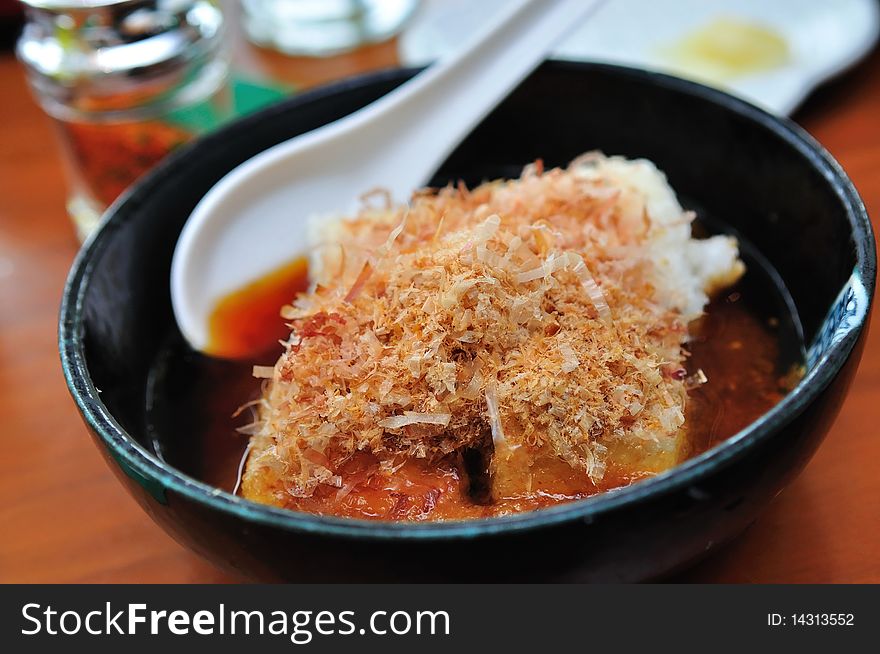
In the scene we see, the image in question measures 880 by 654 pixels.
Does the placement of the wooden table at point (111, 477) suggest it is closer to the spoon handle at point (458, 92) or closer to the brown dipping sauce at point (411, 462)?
the brown dipping sauce at point (411, 462)

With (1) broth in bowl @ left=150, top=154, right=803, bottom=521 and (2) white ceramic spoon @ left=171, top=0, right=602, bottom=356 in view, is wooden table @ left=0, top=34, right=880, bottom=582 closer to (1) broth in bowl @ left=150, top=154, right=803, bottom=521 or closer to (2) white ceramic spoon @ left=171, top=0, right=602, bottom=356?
(1) broth in bowl @ left=150, top=154, right=803, bottom=521

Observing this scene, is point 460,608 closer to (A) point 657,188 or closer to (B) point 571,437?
(B) point 571,437

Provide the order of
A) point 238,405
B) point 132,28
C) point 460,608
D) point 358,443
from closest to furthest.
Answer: point 460,608 → point 358,443 → point 238,405 → point 132,28

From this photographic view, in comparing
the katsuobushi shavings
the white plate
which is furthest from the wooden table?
the katsuobushi shavings

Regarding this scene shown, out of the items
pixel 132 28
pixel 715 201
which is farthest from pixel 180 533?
pixel 132 28

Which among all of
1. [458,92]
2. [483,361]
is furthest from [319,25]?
[483,361]

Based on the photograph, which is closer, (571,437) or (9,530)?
(571,437)

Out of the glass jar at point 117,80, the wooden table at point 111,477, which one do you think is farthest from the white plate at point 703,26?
the glass jar at point 117,80

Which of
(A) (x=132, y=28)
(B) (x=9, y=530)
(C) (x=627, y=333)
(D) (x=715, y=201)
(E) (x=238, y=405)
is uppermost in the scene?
(A) (x=132, y=28)
